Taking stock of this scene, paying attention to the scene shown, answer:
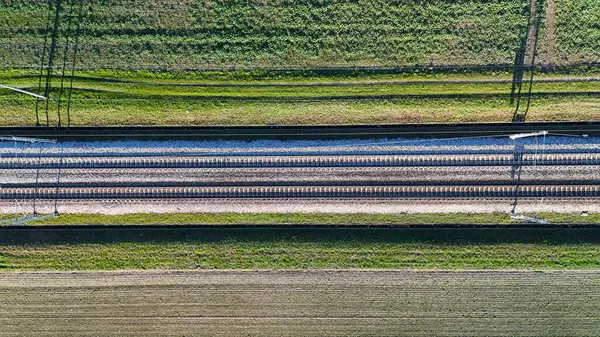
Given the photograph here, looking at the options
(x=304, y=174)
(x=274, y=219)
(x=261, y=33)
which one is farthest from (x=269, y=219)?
(x=261, y=33)

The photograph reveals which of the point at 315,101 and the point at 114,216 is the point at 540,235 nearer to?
the point at 315,101

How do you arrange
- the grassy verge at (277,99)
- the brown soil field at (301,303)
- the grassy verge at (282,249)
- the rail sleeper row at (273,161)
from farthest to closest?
the brown soil field at (301,303), the grassy verge at (282,249), the grassy verge at (277,99), the rail sleeper row at (273,161)

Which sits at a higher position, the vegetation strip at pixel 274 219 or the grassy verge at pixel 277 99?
the grassy verge at pixel 277 99

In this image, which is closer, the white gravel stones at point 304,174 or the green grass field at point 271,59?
the white gravel stones at point 304,174

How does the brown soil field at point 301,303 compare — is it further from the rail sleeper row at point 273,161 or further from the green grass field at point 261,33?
the green grass field at point 261,33

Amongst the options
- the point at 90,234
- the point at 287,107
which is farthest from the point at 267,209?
the point at 90,234

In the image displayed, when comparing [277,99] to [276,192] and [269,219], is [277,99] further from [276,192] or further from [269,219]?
[269,219]

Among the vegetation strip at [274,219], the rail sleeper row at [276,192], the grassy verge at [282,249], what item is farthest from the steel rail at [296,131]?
the grassy verge at [282,249]
